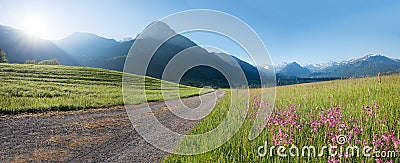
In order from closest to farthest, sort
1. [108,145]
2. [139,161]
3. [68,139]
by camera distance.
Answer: [139,161], [108,145], [68,139]

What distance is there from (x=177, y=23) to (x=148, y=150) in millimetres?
3420

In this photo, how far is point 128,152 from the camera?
6.20m

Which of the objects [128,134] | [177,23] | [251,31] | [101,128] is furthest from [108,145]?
[251,31]

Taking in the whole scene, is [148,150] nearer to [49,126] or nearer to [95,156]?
[95,156]

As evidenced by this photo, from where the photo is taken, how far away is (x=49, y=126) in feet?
31.4

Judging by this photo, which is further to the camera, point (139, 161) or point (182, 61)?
point (182, 61)

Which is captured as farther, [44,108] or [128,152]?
[44,108]

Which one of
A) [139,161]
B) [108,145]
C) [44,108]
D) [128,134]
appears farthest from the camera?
[44,108]

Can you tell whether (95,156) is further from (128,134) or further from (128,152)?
(128,134)

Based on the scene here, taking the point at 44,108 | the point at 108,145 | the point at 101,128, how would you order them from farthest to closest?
1. the point at 44,108
2. the point at 101,128
3. the point at 108,145

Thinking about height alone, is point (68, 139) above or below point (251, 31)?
below

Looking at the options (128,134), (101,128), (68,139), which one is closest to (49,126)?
(101,128)

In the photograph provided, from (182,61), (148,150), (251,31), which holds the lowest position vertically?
(148,150)

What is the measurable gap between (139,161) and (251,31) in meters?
3.94
